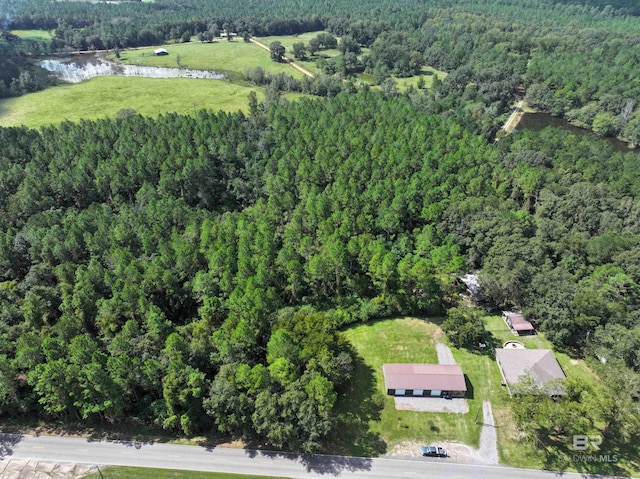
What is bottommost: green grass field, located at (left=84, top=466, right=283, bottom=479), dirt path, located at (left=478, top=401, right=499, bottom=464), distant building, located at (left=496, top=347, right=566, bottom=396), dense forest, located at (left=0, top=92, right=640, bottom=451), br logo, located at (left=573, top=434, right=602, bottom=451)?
green grass field, located at (left=84, top=466, right=283, bottom=479)

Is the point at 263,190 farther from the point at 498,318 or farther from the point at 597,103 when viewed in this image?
the point at 597,103

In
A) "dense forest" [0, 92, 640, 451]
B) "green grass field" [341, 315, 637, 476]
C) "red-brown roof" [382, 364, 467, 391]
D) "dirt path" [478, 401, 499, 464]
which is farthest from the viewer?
"red-brown roof" [382, 364, 467, 391]

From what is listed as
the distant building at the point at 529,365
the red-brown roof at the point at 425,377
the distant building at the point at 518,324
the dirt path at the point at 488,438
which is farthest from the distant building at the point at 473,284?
the dirt path at the point at 488,438

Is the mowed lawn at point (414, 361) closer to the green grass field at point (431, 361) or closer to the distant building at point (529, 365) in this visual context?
the green grass field at point (431, 361)

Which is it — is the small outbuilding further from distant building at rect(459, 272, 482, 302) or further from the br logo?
distant building at rect(459, 272, 482, 302)

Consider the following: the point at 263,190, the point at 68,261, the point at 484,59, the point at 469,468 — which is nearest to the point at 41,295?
the point at 68,261

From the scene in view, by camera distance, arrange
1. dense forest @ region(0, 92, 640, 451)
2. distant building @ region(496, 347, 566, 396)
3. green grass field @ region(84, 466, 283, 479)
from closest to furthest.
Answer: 1. green grass field @ region(84, 466, 283, 479)
2. dense forest @ region(0, 92, 640, 451)
3. distant building @ region(496, 347, 566, 396)

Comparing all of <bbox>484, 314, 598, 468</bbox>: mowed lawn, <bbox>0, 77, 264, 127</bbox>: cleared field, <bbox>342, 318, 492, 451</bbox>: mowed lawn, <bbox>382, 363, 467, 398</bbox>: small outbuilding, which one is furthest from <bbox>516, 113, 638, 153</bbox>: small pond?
<bbox>382, 363, 467, 398</bbox>: small outbuilding
